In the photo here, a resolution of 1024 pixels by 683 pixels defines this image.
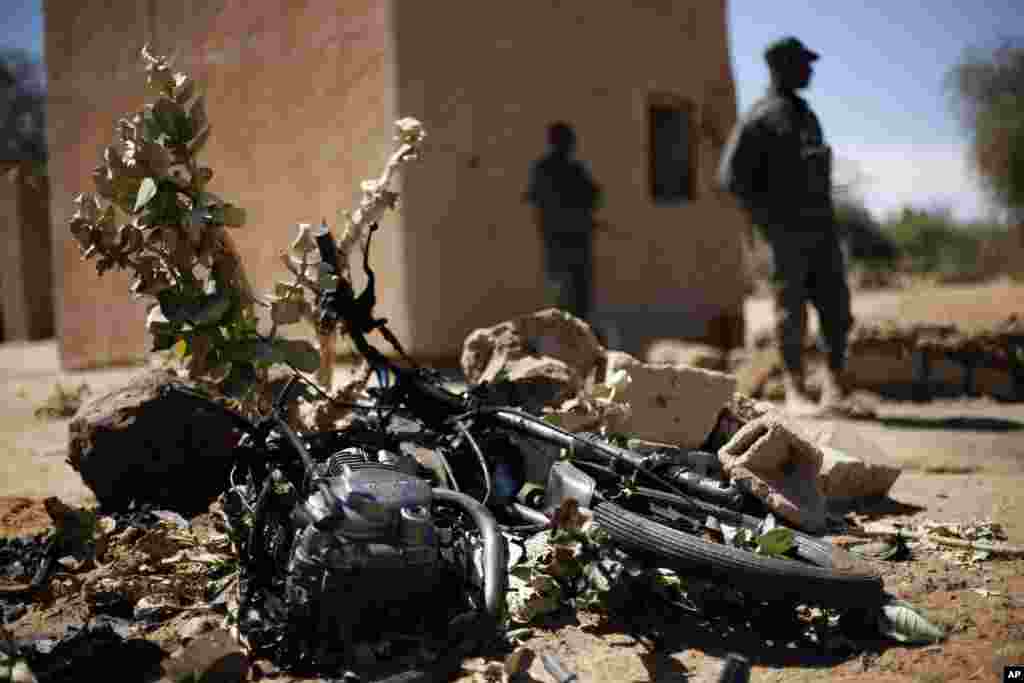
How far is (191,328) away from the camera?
3430 mm

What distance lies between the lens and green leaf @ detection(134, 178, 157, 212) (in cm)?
324

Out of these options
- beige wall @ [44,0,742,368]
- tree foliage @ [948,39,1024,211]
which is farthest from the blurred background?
tree foliage @ [948,39,1024,211]

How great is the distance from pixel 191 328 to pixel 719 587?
6.65ft

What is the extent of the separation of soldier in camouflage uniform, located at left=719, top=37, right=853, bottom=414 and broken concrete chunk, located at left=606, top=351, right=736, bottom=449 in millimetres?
2634

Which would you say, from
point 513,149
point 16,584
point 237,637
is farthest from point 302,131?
point 237,637

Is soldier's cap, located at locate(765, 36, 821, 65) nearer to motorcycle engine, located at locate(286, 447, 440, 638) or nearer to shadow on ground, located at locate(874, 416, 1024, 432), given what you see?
shadow on ground, located at locate(874, 416, 1024, 432)

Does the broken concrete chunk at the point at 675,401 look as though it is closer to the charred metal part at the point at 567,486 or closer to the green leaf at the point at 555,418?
the green leaf at the point at 555,418

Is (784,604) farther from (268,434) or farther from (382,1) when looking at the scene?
(382,1)

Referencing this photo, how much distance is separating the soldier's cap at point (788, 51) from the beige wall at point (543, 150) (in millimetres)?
3302

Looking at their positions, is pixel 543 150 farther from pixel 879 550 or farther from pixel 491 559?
pixel 491 559

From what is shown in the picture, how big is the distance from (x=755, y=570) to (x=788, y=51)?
16.2ft

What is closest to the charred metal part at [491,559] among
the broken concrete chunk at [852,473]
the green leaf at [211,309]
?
the green leaf at [211,309]

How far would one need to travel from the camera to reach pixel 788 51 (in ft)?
21.5

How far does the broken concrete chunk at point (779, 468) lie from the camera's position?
11.1ft
